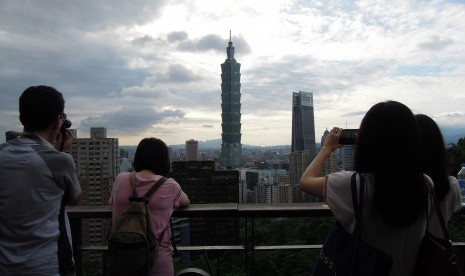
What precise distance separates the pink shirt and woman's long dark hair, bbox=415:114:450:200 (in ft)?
4.80

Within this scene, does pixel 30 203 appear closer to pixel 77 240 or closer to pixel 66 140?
pixel 66 140

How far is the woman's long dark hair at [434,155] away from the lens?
6.40ft

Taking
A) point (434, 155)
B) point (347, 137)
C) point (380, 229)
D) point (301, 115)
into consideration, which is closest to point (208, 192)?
point (347, 137)

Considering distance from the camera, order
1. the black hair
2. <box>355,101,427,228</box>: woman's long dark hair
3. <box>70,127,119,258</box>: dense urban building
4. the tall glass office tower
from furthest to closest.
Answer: the tall glass office tower
<box>70,127,119,258</box>: dense urban building
the black hair
<box>355,101,427,228</box>: woman's long dark hair

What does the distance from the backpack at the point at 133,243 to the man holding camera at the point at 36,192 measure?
298mm

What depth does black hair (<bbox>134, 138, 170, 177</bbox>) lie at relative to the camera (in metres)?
2.67

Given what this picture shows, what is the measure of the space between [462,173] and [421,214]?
2322mm

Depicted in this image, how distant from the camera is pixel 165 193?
256 cm

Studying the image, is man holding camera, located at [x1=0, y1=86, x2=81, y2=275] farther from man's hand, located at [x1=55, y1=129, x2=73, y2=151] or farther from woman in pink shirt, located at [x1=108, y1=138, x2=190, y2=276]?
woman in pink shirt, located at [x1=108, y1=138, x2=190, y2=276]

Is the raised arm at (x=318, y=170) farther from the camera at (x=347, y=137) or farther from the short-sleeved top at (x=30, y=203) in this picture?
the short-sleeved top at (x=30, y=203)

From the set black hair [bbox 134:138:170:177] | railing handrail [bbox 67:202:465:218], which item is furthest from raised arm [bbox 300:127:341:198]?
black hair [bbox 134:138:170:177]

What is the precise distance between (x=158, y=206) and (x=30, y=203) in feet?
2.55

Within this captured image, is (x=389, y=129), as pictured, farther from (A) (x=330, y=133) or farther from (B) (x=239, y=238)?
(B) (x=239, y=238)

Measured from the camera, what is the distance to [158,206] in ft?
8.28
